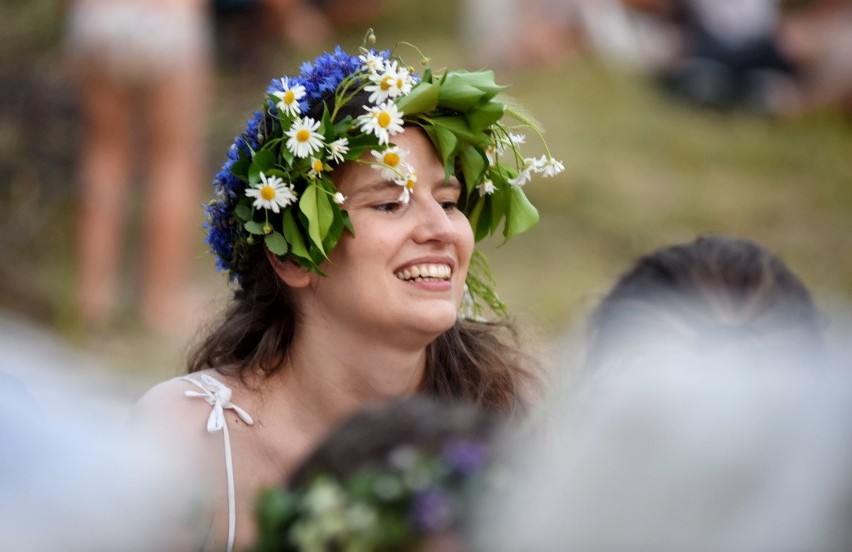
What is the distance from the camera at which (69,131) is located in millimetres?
7348

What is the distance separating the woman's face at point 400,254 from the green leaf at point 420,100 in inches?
2.4

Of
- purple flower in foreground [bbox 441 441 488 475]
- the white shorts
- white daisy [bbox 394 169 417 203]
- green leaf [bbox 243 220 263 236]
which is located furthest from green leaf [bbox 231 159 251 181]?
the white shorts

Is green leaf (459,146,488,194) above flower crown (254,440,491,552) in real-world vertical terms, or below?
above

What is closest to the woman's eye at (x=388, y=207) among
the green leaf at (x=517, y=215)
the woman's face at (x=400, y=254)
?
the woman's face at (x=400, y=254)

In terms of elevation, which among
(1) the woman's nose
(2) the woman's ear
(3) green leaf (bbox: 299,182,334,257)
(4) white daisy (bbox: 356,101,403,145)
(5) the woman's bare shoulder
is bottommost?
(5) the woman's bare shoulder

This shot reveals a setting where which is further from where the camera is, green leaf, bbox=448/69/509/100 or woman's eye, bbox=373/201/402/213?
green leaf, bbox=448/69/509/100

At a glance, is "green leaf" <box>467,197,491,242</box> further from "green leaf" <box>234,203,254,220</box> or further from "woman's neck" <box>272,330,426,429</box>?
"green leaf" <box>234,203,254,220</box>

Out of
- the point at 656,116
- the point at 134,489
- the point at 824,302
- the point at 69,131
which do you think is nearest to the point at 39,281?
the point at 69,131

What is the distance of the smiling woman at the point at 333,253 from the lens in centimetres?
310

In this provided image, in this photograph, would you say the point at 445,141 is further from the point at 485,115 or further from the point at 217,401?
the point at 217,401

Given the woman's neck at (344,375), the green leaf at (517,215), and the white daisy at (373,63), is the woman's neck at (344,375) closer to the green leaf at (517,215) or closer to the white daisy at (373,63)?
the green leaf at (517,215)

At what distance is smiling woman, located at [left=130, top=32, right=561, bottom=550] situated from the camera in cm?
310

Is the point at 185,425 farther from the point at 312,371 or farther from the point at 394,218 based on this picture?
the point at 394,218

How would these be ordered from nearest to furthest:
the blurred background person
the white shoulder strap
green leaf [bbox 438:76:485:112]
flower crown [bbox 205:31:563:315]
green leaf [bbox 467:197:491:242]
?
1. the white shoulder strap
2. flower crown [bbox 205:31:563:315]
3. green leaf [bbox 438:76:485:112]
4. green leaf [bbox 467:197:491:242]
5. the blurred background person
